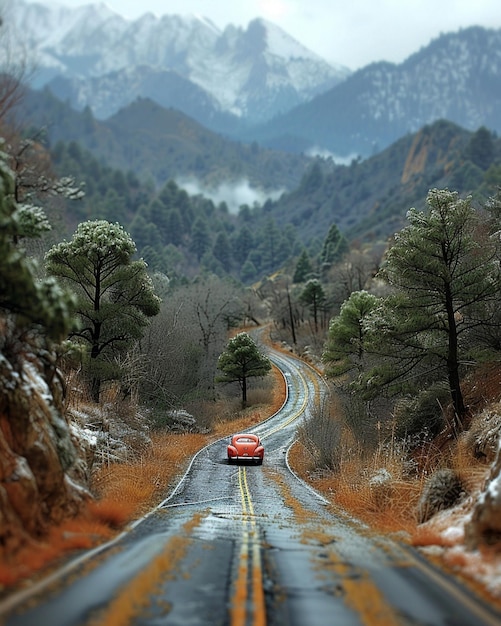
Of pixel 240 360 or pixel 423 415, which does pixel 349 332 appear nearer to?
pixel 240 360

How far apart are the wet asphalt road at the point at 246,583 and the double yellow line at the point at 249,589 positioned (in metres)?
0.01

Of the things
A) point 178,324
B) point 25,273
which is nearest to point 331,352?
point 178,324

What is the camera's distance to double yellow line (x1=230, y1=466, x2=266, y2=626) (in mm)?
6303

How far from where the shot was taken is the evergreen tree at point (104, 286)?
26875 mm

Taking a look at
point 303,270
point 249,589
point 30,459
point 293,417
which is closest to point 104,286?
point 30,459

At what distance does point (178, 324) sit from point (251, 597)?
48.1 meters

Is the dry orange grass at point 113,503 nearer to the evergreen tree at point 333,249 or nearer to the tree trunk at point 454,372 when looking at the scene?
the tree trunk at point 454,372

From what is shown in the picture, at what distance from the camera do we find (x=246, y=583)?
757 cm

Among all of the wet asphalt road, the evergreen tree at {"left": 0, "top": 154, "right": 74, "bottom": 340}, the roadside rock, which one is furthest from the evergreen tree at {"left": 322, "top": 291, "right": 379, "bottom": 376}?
the evergreen tree at {"left": 0, "top": 154, "right": 74, "bottom": 340}

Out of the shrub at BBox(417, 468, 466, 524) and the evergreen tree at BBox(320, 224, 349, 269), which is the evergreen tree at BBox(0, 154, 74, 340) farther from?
the evergreen tree at BBox(320, 224, 349, 269)

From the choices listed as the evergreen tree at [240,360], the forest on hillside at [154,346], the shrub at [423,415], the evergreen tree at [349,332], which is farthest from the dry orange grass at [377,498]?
the evergreen tree at [240,360]

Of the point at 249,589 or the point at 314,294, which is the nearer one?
the point at 249,589

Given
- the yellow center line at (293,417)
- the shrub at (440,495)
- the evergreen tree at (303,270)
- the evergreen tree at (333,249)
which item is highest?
the evergreen tree at (333,249)

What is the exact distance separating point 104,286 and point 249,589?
74.3 feet
